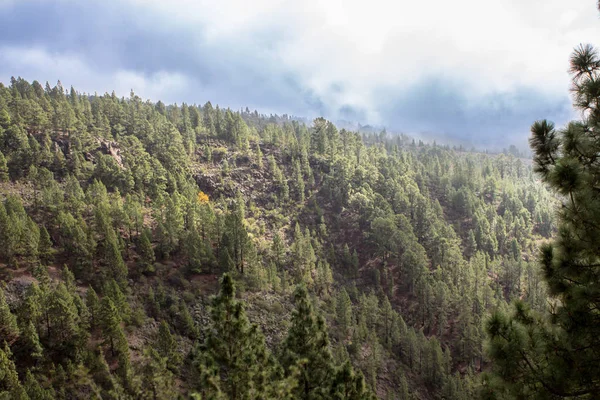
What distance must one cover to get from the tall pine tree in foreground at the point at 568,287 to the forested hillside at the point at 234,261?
65cm

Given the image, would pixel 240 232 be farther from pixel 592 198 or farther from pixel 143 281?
pixel 592 198

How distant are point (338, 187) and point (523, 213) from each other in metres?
68.1

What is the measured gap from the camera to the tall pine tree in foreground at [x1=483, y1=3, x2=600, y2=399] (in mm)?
7457

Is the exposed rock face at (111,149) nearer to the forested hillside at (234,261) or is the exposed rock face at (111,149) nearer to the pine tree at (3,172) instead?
the forested hillside at (234,261)

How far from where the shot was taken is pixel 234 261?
6550cm

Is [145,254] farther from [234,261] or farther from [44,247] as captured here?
[234,261]

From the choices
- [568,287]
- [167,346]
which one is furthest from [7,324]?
[568,287]

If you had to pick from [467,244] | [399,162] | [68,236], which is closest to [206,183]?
[68,236]

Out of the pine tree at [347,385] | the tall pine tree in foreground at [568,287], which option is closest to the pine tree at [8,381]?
the pine tree at [347,385]

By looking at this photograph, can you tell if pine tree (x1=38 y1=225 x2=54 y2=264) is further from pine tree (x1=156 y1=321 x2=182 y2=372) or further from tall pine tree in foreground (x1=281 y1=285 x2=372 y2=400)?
tall pine tree in foreground (x1=281 y1=285 x2=372 y2=400)

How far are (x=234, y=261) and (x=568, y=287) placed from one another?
61.6 metres

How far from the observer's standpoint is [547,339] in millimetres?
8125

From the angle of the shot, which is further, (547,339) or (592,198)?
(547,339)

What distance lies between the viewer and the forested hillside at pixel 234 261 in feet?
66.3
